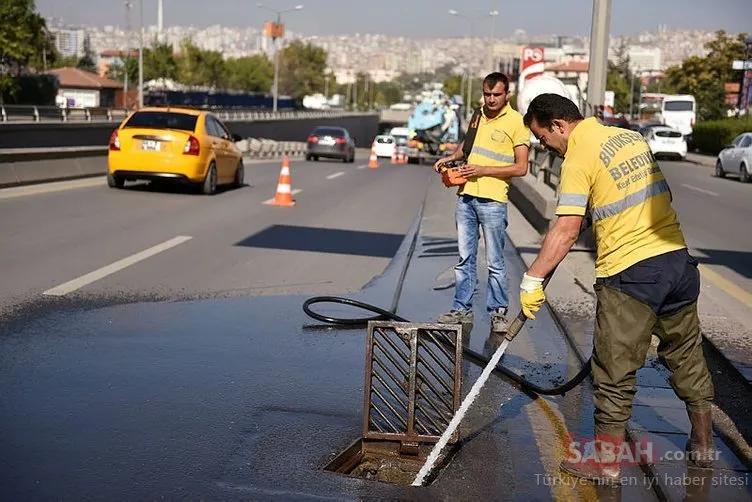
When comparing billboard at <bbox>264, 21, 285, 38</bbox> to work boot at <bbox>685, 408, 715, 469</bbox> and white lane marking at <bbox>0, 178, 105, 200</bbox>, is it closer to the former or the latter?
white lane marking at <bbox>0, 178, 105, 200</bbox>

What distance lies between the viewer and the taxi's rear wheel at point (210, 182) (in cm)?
1872

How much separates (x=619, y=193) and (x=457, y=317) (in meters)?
3.37

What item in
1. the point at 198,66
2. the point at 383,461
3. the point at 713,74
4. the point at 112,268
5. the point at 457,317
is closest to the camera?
the point at 383,461

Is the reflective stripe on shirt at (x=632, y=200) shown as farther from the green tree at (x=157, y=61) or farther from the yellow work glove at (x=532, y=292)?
the green tree at (x=157, y=61)

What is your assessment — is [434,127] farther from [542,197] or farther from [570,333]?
[570,333]

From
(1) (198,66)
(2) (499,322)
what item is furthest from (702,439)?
(1) (198,66)

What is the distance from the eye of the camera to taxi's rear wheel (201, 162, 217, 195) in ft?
61.4

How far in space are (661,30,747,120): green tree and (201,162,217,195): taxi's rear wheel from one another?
2396 inches

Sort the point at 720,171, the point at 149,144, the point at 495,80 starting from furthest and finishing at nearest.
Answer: the point at 720,171 → the point at 149,144 → the point at 495,80

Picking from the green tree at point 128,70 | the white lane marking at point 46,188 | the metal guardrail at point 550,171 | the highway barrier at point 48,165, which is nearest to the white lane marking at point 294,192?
the white lane marking at point 46,188

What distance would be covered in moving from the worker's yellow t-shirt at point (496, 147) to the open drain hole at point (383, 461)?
3.09 meters

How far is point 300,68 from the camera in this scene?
15800 cm

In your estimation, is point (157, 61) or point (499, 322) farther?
point (157, 61)

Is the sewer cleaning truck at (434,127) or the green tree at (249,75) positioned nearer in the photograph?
the sewer cleaning truck at (434,127)
